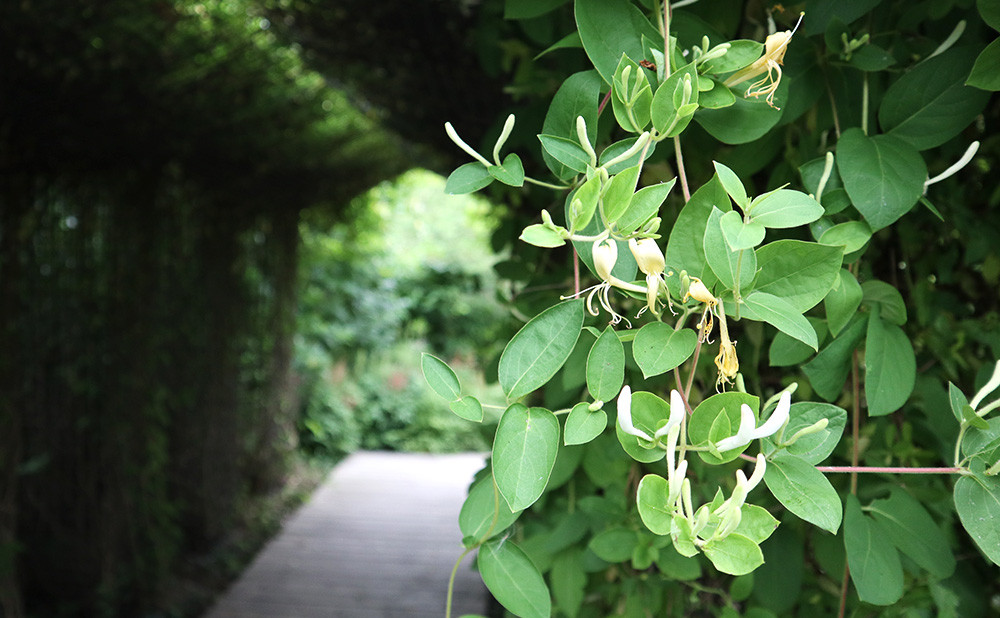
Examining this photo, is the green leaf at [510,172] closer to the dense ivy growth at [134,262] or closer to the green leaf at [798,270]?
the green leaf at [798,270]

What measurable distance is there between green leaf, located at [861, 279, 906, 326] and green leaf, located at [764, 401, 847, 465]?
6.0 inches

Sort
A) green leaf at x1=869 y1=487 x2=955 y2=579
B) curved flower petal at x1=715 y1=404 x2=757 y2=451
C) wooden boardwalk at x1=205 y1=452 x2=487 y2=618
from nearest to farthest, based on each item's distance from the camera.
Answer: curved flower petal at x1=715 y1=404 x2=757 y2=451 → green leaf at x1=869 y1=487 x2=955 y2=579 → wooden boardwalk at x1=205 y1=452 x2=487 y2=618

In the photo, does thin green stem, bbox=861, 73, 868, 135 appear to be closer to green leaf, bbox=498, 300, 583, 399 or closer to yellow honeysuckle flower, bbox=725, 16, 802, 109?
yellow honeysuckle flower, bbox=725, 16, 802, 109

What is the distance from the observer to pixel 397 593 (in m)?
3.29

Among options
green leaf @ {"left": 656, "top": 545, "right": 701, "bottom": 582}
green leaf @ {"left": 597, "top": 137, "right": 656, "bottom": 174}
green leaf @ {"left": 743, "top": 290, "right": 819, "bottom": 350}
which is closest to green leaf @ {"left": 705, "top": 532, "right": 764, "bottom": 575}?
green leaf @ {"left": 743, "top": 290, "right": 819, "bottom": 350}

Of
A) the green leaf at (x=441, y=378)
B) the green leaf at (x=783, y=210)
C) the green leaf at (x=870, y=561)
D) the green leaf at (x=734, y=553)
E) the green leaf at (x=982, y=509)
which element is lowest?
the green leaf at (x=870, y=561)

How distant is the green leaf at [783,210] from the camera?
12.9 inches

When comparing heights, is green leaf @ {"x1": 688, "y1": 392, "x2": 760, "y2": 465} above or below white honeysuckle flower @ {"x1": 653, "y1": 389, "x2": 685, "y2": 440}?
below

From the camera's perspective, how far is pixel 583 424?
36cm

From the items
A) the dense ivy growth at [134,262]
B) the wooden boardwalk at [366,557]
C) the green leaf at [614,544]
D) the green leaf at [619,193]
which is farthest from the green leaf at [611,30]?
the wooden boardwalk at [366,557]

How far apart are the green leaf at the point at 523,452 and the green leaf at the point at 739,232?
13 cm

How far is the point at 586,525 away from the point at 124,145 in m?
2.52

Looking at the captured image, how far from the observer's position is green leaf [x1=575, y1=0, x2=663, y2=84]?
16.2 inches

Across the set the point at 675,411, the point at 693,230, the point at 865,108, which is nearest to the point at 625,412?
the point at 675,411
